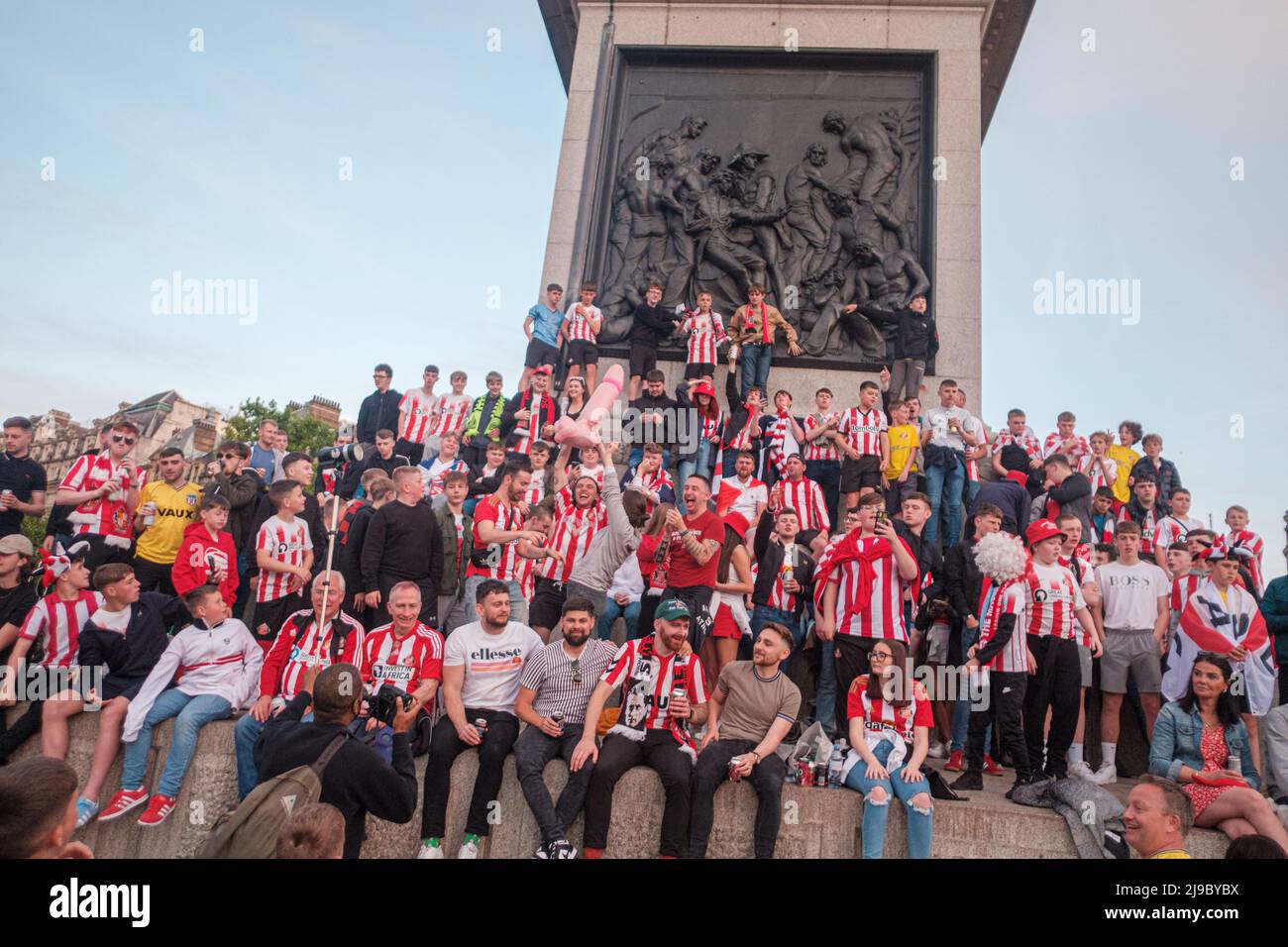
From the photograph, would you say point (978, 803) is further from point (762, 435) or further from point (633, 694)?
point (762, 435)

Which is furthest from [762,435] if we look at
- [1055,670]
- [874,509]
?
[1055,670]

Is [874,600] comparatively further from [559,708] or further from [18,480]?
[18,480]

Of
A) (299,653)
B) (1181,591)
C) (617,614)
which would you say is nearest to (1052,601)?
(1181,591)

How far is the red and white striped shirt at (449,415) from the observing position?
12969 mm

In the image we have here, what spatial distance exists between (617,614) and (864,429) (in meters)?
4.53

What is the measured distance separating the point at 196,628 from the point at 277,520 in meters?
1.34

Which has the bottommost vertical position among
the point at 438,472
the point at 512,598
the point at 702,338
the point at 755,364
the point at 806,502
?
the point at 512,598

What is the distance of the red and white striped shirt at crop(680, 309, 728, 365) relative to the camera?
1334 centimetres

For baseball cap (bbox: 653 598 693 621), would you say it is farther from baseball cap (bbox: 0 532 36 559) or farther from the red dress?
baseball cap (bbox: 0 532 36 559)

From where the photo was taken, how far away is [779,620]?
838 centimetres

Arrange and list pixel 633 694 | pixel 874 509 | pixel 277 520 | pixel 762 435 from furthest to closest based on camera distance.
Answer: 1. pixel 762 435
2. pixel 277 520
3. pixel 874 509
4. pixel 633 694

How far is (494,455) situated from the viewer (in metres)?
10.8

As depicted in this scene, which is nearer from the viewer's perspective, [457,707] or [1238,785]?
[1238,785]
